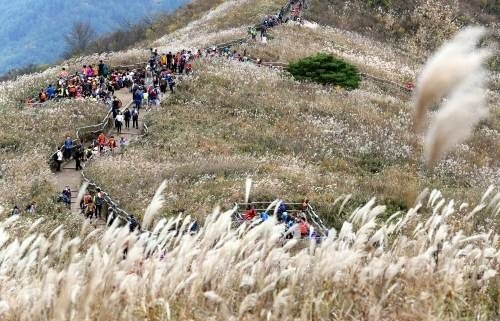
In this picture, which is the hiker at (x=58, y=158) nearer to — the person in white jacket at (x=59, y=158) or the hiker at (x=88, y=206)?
the person in white jacket at (x=59, y=158)

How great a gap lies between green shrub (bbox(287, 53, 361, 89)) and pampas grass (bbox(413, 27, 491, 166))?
2981 centimetres

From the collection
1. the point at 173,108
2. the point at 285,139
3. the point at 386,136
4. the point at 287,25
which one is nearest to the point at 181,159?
the point at 285,139

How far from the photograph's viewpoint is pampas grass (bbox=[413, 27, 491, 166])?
4020 millimetres

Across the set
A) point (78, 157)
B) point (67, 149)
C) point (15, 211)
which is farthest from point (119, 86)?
point (15, 211)

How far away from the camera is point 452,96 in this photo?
169 inches

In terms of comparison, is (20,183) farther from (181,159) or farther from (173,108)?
(173,108)

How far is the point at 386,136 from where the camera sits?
85.3ft

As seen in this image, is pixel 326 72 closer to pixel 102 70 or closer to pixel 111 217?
pixel 102 70

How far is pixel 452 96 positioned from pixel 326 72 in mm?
30312

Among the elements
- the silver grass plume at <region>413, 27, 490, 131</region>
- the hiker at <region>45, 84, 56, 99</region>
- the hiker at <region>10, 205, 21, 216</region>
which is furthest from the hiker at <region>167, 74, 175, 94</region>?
the silver grass plume at <region>413, 27, 490, 131</region>

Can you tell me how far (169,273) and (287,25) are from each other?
4543 centimetres

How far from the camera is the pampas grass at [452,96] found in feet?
13.2

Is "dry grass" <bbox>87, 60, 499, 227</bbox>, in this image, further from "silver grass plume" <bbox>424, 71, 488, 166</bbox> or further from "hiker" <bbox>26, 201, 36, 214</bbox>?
"silver grass plume" <bbox>424, 71, 488, 166</bbox>

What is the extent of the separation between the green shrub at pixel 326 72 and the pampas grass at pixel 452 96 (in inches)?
1174
